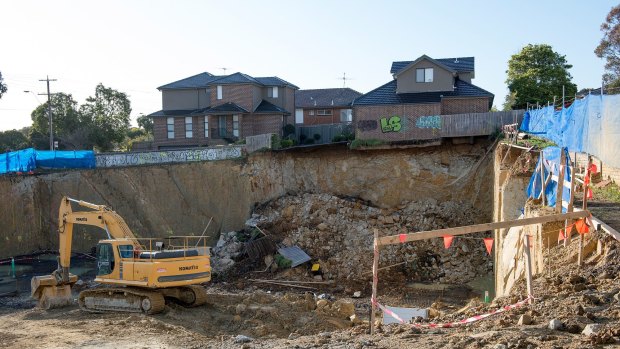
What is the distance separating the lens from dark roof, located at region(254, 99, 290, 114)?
4597 cm

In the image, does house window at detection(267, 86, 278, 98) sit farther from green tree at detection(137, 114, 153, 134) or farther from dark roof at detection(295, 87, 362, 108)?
green tree at detection(137, 114, 153, 134)

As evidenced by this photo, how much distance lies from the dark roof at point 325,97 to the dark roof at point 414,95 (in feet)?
39.8

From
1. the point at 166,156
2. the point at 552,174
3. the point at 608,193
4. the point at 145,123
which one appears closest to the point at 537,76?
the point at 166,156

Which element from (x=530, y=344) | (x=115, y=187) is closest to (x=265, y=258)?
(x=115, y=187)

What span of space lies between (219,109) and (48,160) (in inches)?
472

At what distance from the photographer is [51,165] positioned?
38562mm

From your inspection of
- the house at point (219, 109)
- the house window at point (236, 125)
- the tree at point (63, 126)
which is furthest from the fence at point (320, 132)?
the tree at point (63, 126)

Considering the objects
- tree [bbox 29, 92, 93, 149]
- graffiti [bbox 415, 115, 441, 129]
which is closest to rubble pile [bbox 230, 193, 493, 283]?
graffiti [bbox 415, 115, 441, 129]

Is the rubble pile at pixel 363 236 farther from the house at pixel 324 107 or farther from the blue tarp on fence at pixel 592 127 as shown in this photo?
the house at pixel 324 107

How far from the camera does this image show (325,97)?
55969mm

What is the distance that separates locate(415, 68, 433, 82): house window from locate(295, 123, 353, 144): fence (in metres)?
5.72

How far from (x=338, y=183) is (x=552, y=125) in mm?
15832

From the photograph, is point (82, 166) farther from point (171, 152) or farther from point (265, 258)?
point (265, 258)

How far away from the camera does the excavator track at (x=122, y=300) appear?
824 inches
